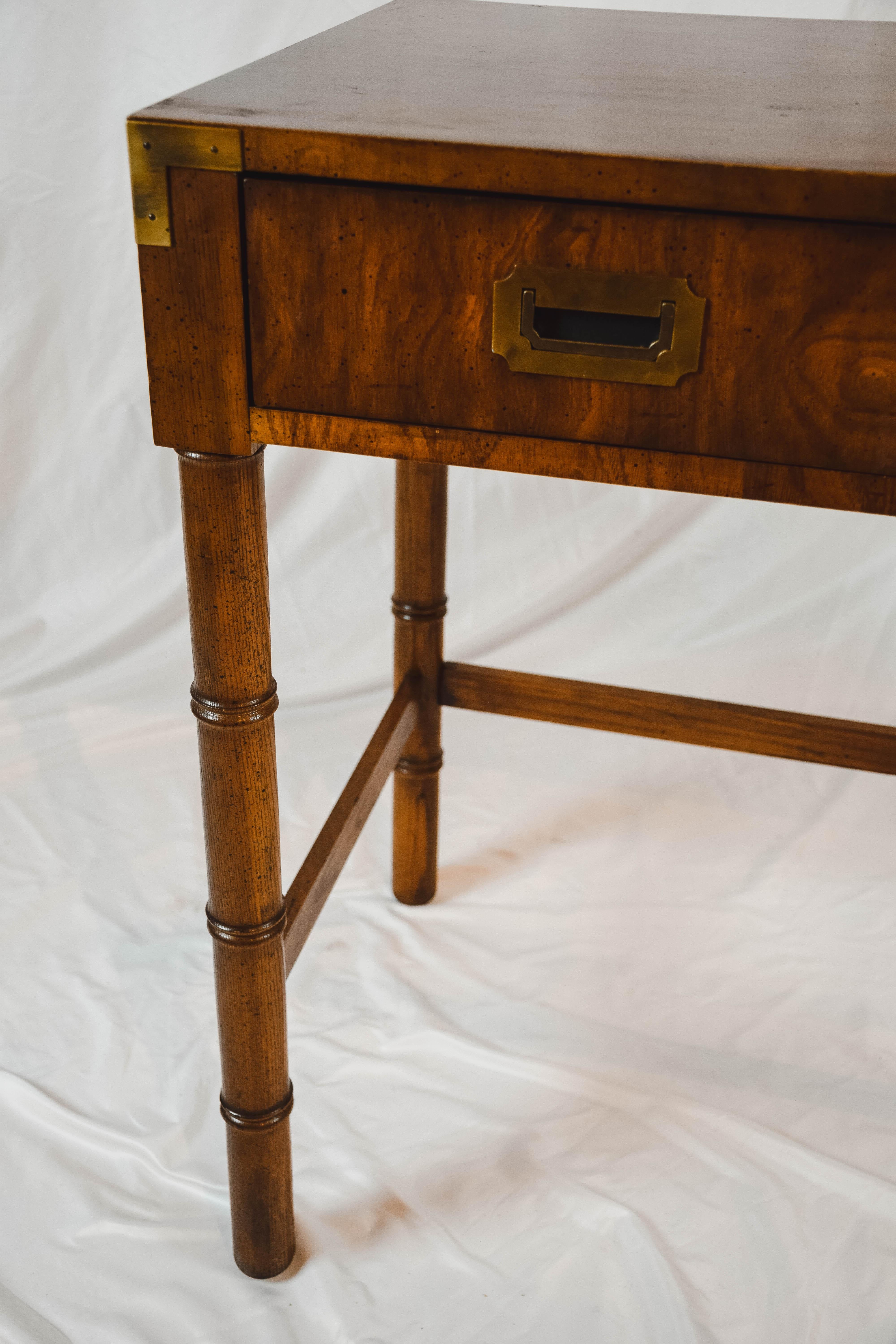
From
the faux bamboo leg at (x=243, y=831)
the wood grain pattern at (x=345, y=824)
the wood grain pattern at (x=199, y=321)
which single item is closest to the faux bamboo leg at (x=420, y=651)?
the wood grain pattern at (x=345, y=824)

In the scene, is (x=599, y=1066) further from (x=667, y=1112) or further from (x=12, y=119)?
(x=12, y=119)

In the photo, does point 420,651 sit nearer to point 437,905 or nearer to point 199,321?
point 437,905

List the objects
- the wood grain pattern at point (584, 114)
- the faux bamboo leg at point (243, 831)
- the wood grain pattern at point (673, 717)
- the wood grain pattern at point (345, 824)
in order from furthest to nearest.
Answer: the wood grain pattern at point (673, 717), the wood grain pattern at point (345, 824), the faux bamboo leg at point (243, 831), the wood grain pattern at point (584, 114)

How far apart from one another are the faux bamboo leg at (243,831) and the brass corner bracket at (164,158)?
14cm

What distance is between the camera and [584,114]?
808mm

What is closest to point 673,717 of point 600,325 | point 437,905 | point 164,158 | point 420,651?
point 420,651

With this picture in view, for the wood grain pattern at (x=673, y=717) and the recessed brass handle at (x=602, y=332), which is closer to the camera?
the recessed brass handle at (x=602, y=332)

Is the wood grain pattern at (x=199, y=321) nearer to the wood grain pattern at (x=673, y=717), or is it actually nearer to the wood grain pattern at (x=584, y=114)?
the wood grain pattern at (x=584, y=114)

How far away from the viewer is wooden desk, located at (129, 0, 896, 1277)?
71 cm

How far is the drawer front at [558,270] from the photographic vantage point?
28.0 inches

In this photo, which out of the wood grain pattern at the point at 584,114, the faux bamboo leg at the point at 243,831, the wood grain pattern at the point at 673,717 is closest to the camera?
the wood grain pattern at the point at 584,114

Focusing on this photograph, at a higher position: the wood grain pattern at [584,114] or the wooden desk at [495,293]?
the wood grain pattern at [584,114]

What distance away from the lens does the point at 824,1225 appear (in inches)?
44.6

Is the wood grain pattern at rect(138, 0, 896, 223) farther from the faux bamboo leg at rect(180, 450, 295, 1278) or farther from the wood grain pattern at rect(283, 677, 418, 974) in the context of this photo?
the wood grain pattern at rect(283, 677, 418, 974)
